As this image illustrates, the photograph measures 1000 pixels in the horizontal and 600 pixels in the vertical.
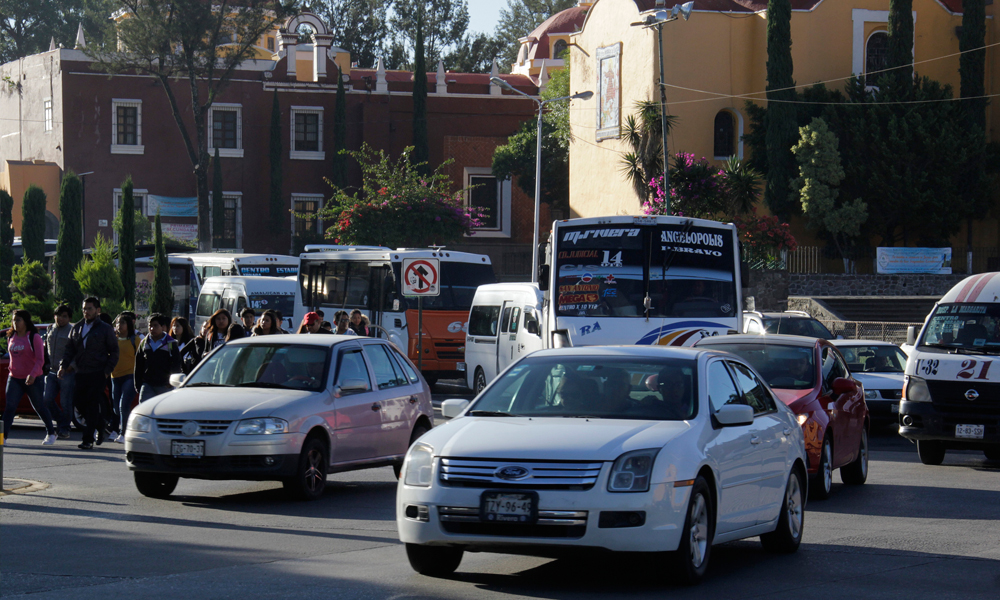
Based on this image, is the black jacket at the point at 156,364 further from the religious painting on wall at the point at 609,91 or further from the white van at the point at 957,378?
the religious painting on wall at the point at 609,91

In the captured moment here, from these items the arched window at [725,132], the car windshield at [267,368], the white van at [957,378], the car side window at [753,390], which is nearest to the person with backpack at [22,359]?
the car windshield at [267,368]

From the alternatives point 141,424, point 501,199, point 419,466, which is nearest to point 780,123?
point 501,199

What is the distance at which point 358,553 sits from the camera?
8969 mm

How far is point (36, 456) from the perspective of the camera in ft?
51.6

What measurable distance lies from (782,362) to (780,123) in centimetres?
3253

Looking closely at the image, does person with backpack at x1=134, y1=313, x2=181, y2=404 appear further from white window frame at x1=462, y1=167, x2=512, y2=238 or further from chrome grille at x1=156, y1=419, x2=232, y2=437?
white window frame at x1=462, y1=167, x2=512, y2=238

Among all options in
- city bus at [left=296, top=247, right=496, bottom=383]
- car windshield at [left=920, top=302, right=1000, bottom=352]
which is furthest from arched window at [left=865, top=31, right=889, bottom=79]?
car windshield at [left=920, top=302, right=1000, bottom=352]

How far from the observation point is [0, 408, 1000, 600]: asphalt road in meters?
7.58

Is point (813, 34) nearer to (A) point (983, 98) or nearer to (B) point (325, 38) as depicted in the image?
(A) point (983, 98)

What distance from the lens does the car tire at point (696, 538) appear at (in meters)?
7.45

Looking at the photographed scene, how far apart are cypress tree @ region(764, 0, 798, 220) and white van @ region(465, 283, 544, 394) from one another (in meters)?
21.4

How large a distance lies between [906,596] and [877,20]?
4257cm

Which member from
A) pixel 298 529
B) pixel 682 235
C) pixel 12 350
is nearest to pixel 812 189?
pixel 682 235

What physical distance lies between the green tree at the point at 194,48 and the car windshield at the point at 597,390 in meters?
52.1
